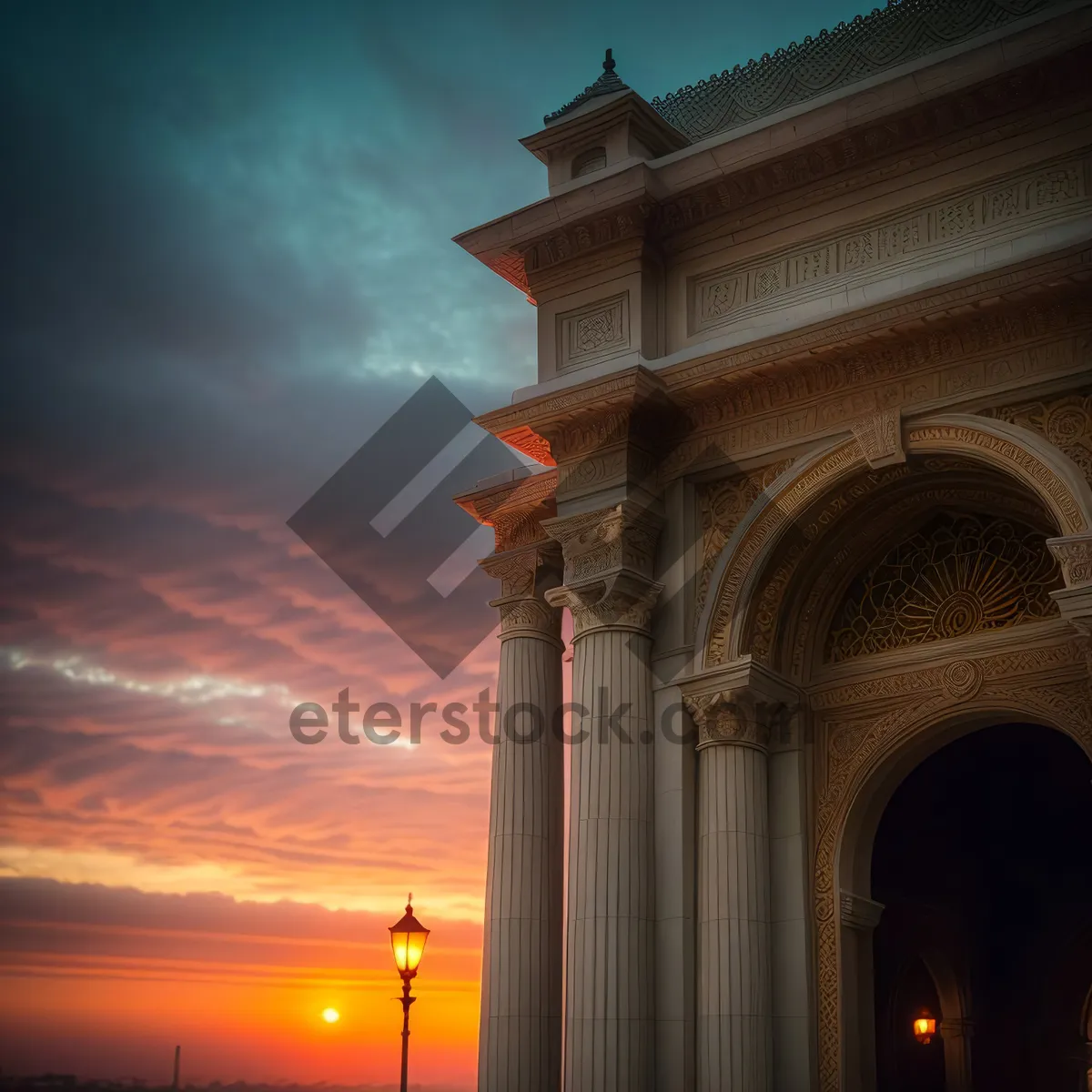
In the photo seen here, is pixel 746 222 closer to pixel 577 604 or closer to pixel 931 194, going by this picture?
pixel 931 194

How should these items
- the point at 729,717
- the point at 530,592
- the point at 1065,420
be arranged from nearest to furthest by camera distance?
the point at 1065,420, the point at 729,717, the point at 530,592

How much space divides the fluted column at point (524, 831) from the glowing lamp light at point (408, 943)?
30.6 inches

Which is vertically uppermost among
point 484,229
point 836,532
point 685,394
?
point 484,229

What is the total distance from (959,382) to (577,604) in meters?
4.27

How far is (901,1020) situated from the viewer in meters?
21.9

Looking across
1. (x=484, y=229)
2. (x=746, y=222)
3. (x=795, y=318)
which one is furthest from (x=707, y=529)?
(x=484, y=229)

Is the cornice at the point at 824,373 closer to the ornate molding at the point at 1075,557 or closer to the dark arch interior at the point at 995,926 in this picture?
the ornate molding at the point at 1075,557

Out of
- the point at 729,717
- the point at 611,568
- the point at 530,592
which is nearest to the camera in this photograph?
the point at 729,717

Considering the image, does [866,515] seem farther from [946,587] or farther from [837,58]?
[837,58]

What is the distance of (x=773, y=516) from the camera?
14.6 metres

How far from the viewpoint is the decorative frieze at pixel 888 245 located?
13.7 m

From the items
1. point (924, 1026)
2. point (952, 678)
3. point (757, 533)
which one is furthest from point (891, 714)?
point (924, 1026)

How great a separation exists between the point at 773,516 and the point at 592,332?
121 inches

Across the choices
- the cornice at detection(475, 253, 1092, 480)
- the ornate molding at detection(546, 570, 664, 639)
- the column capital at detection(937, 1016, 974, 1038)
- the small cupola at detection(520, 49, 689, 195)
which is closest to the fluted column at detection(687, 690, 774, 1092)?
the ornate molding at detection(546, 570, 664, 639)
